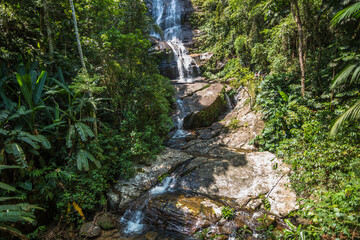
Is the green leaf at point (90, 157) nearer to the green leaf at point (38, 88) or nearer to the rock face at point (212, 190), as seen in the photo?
the rock face at point (212, 190)

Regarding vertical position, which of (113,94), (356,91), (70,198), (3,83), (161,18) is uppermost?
(161,18)

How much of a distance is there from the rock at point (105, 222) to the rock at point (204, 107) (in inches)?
255

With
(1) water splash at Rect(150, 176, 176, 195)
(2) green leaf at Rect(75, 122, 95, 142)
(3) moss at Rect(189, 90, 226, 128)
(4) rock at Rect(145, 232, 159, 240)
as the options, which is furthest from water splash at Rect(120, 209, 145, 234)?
(3) moss at Rect(189, 90, 226, 128)

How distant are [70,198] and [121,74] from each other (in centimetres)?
482

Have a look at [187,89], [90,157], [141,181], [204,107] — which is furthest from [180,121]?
[90,157]

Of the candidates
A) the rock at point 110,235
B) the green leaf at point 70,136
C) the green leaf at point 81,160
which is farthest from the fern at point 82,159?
the rock at point 110,235

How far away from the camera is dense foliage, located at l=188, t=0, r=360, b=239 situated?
2.77 meters

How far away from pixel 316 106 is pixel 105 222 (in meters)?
7.38

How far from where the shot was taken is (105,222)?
14.3 ft

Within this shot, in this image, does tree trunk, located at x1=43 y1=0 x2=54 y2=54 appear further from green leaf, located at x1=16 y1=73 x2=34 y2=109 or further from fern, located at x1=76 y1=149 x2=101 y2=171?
fern, located at x1=76 y1=149 x2=101 y2=171

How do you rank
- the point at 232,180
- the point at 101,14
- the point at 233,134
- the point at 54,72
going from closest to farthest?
1. the point at 232,180
2. the point at 54,72
3. the point at 101,14
4. the point at 233,134

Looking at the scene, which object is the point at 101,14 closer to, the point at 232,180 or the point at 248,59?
the point at 232,180

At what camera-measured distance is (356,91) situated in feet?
15.7

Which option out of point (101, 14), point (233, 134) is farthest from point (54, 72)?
point (233, 134)
